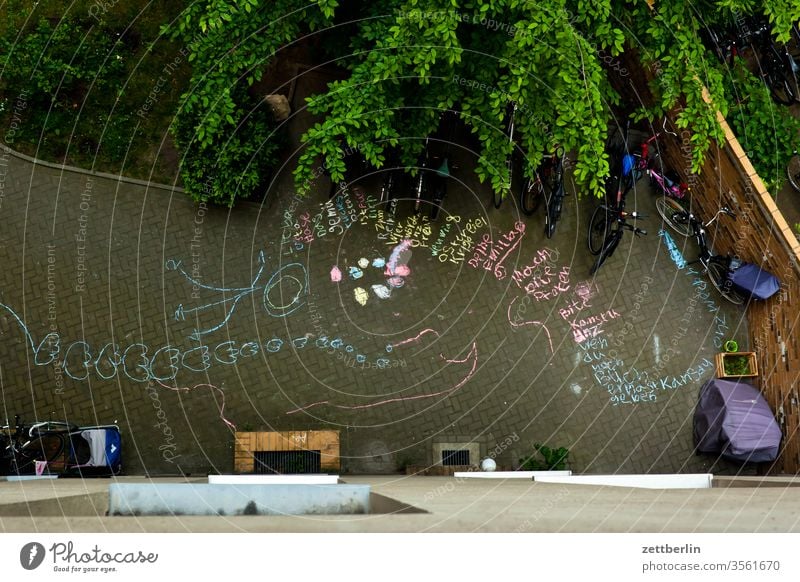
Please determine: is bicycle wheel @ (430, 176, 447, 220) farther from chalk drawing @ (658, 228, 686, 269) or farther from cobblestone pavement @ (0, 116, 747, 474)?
chalk drawing @ (658, 228, 686, 269)

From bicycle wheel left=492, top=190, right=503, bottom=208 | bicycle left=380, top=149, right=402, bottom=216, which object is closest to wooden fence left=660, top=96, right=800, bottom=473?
bicycle wheel left=492, top=190, right=503, bottom=208

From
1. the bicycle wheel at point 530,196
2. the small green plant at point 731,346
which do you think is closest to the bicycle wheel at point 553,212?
the bicycle wheel at point 530,196

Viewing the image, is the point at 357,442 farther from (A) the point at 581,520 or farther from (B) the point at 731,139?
(B) the point at 731,139

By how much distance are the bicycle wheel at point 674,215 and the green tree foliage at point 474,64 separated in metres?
2.53

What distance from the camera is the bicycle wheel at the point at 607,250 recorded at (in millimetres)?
15016

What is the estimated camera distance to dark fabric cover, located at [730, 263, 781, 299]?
49.1 feet

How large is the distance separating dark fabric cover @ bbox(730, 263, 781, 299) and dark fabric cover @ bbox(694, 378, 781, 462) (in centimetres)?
169

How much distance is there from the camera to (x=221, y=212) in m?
15.0

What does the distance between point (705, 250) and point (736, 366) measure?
87.2 inches

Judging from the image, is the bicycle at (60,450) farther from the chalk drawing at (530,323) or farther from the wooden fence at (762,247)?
the wooden fence at (762,247)

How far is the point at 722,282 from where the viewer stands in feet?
51.0
